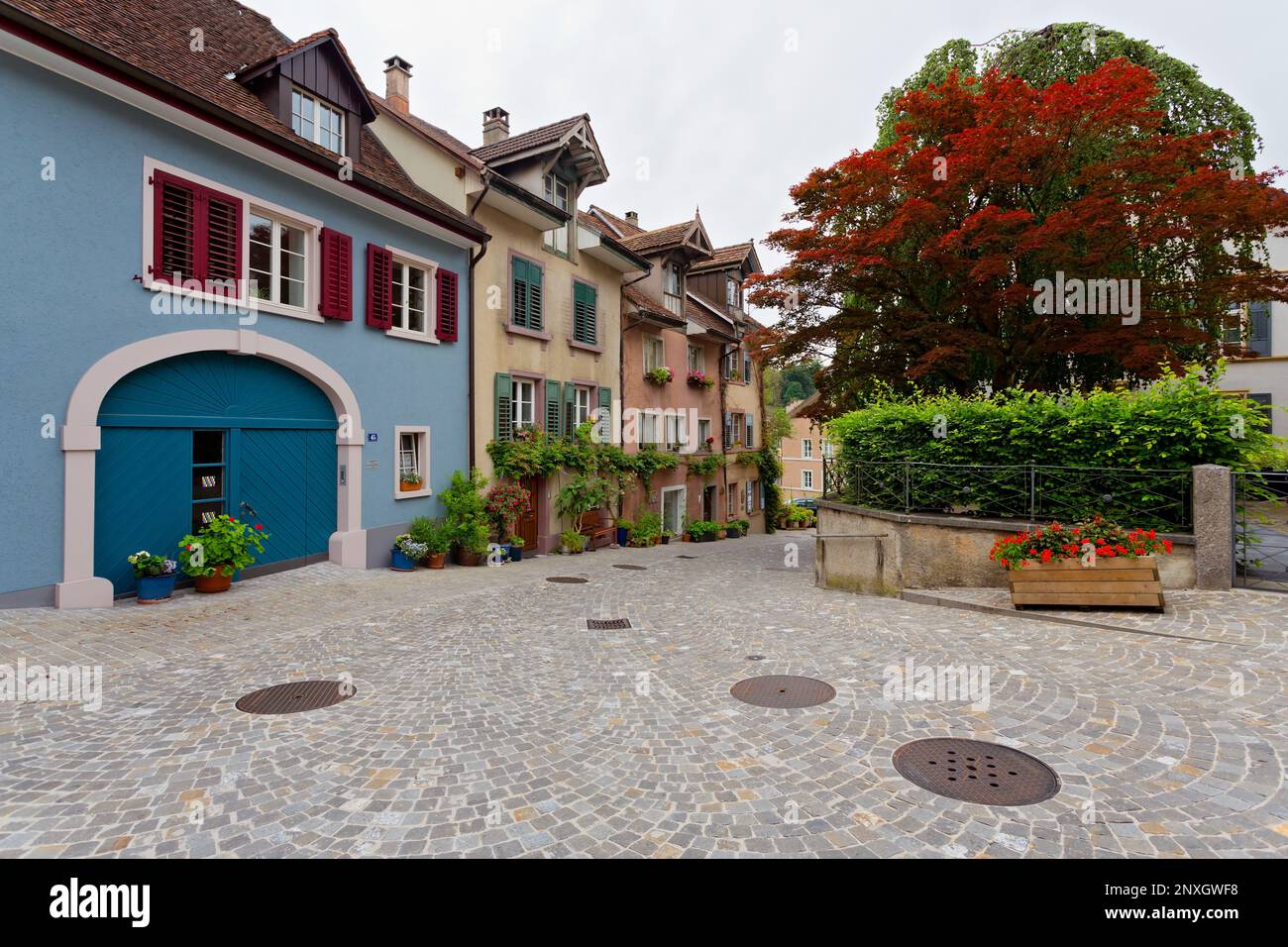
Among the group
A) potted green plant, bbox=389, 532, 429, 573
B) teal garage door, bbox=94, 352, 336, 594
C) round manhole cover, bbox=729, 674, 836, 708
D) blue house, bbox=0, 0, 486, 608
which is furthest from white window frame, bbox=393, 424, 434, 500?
round manhole cover, bbox=729, 674, 836, 708

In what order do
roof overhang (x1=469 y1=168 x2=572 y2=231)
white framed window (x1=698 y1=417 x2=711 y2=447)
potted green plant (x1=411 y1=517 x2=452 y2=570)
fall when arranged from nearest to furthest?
1. potted green plant (x1=411 y1=517 x2=452 y2=570)
2. roof overhang (x1=469 y1=168 x2=572 y2=231)
3. white framed window (x1=698 y1=417 x2=711 y2=447)

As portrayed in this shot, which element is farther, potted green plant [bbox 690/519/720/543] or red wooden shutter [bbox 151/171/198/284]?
potted green plant [bbox 690/519/720/543]

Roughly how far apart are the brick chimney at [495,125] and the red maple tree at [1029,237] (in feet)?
38.3

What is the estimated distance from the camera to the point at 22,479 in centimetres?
805

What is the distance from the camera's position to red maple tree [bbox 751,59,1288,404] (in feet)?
39.4

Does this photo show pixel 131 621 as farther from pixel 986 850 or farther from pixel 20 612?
pixel 986 850

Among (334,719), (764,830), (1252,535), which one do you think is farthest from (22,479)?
(1252,535)

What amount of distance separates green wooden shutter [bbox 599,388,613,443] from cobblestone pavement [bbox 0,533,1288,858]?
39.8 feet

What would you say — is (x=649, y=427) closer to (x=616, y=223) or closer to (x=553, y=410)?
(x=553, y=410)

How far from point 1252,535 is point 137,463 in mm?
16066

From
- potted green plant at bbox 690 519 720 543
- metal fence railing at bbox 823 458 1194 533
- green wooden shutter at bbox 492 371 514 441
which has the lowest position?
potted green plant at bbox 690 519 720 543

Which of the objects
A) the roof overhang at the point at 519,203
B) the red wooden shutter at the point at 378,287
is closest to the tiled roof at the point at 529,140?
the roof overhang at the point at 519,203

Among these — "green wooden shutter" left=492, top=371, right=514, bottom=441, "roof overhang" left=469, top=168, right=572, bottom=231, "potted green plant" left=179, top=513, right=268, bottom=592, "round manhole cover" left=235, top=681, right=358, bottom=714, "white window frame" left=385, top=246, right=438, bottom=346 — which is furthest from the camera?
"green wooden shutter" left=492, top=371, right=514, bottom=441

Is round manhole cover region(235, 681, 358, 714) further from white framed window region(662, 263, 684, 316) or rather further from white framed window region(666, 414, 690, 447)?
white framed window region(662, 263, 684, 316)
